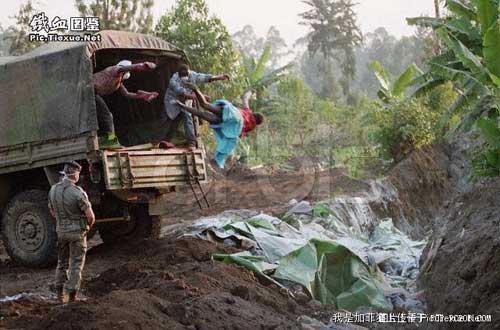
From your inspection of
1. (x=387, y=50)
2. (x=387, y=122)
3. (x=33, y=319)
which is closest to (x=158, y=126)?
(x=33, y=319)

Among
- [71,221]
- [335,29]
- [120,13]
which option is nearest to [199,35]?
[120,13]

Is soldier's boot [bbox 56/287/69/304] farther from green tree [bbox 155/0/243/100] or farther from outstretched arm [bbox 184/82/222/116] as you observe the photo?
green tree [bbox 155/0/243/100]

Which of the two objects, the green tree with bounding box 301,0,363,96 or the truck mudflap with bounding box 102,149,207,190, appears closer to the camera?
the truck mudflap with bounding box 102,149,207,190

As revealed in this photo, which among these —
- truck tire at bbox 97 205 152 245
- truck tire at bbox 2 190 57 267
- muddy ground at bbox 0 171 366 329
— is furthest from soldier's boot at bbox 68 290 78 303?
truck tire at bbox 97 205 152 245

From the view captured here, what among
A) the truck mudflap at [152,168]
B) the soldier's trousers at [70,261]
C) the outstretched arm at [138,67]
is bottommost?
the soldier's trousers at [70,261]

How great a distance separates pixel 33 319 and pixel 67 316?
85 centimetres

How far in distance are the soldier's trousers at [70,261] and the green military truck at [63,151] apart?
1.55 meters

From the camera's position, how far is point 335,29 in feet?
142

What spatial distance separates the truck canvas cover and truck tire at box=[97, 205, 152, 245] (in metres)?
A: 2.05

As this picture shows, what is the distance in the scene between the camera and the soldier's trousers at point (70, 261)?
660 cm

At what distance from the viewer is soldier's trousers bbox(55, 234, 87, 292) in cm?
660

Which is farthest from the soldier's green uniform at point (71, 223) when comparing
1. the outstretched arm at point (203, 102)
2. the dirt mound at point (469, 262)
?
the dirt mound at point (469, 262)

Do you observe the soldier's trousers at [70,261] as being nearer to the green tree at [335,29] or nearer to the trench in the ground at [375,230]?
the trench in the ground at [375,230]

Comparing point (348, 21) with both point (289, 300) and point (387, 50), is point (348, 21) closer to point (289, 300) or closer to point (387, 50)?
point (387, 50)
